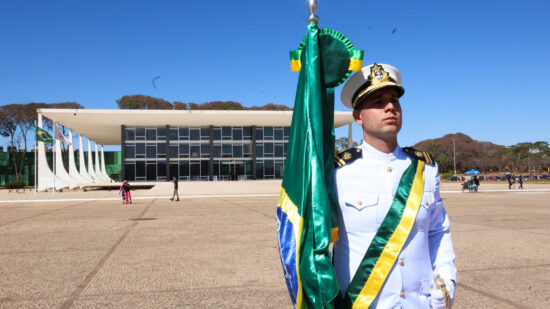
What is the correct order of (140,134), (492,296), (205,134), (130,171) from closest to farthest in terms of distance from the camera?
(492,296) < (130,171) < (140,134) < (205,134)

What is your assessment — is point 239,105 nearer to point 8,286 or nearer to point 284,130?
point 284,130

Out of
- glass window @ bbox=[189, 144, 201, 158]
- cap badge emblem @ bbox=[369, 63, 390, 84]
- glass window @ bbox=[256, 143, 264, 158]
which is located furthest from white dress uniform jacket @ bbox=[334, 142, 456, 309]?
glass window @ bbox=[189, 144, 201, 158]

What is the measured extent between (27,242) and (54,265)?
9.25 feet

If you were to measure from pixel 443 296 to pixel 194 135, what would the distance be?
157 feet

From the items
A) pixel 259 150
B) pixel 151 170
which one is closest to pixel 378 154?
pixel 259 150

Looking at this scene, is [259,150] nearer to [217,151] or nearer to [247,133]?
[247,133]

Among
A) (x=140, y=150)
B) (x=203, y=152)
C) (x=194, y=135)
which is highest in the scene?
(x=194, y=135)

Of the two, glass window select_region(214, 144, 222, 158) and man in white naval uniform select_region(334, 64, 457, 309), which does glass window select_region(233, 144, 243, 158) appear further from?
man in white naval uniform select_region(334, 64, 457, 309)

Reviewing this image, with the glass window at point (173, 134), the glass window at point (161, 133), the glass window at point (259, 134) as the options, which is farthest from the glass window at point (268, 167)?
the glass window at point (161, 133)

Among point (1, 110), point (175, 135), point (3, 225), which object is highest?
point (1, 110)

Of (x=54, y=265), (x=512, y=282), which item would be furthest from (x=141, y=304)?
(x=512, y=282)

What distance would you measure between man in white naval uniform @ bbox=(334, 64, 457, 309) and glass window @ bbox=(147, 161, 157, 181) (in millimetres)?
47737

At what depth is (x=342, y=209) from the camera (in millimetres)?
1898

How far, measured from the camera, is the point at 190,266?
6.16m
